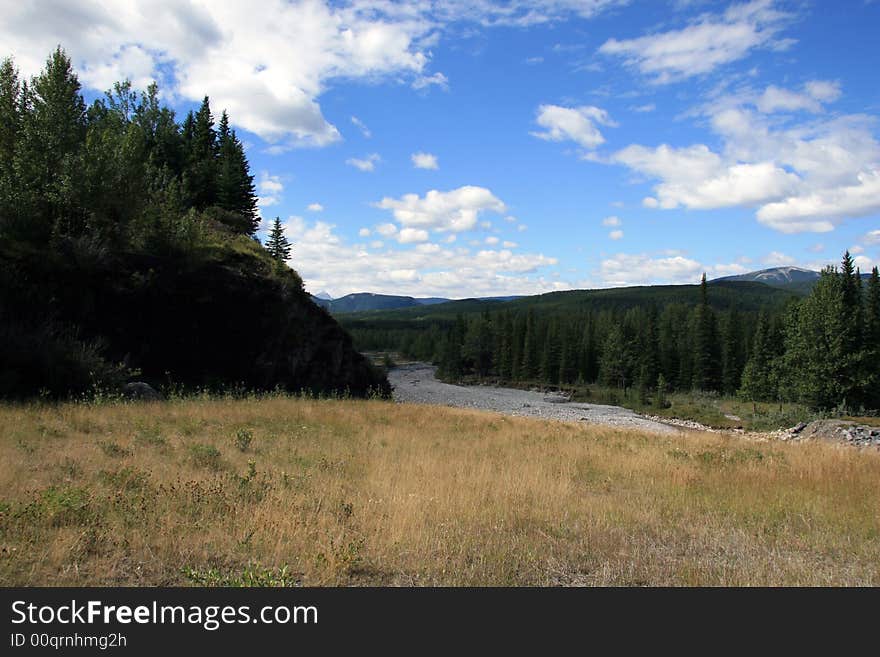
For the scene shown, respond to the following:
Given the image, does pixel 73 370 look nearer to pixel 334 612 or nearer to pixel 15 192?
pixel 15 192

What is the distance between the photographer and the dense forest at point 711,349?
4862 cm

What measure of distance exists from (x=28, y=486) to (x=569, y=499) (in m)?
7.69

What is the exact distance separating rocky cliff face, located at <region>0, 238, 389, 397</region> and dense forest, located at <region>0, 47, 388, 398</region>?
0.17 feet

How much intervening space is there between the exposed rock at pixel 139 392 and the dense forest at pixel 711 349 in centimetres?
5526

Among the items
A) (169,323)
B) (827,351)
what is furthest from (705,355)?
(169,323)

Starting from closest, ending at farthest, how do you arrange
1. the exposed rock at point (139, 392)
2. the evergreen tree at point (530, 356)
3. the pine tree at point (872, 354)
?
the exposed rock at point (139, 392), the pine tree at point (872, 354), the evergreen tree at point (530, 356)

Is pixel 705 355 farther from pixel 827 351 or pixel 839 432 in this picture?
pixel 839 432

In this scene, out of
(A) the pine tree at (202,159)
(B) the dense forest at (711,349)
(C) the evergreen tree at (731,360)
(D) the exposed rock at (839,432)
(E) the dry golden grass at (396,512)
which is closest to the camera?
(E) the dry golden grass at (396,512)

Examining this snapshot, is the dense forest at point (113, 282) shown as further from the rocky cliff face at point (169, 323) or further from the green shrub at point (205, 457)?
the green shrub at point (205, 457)

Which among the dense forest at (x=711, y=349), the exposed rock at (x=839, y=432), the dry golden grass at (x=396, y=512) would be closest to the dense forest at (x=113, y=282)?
the dry golden grass at (x=396, y=512)

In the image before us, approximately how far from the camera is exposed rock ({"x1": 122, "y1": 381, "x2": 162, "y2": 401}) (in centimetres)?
1628

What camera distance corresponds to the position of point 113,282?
816 inches

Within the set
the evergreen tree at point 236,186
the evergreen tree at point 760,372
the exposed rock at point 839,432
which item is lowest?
the exposed rock at point 839,432

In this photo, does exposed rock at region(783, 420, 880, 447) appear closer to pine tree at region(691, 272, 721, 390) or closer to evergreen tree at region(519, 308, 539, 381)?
pine tree at region(691, 272, 721, 390)
